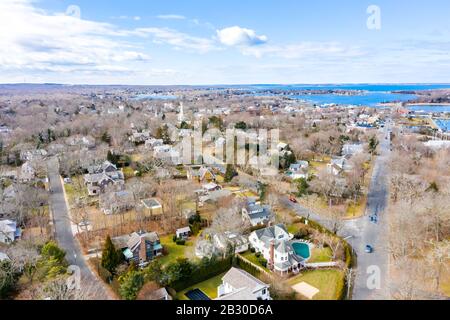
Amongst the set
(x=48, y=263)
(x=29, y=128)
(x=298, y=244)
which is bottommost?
(x=298, y=244)

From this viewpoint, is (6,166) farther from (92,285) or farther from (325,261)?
(325,261)

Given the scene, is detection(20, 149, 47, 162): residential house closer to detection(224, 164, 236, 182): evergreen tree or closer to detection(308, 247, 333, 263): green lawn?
detection(224, 164, 236, 182): evergreen tree

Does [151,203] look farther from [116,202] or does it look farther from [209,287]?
[209,287]

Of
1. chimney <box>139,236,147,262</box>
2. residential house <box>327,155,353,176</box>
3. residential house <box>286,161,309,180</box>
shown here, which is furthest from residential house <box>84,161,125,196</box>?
residential house <box>327,155,353,176</box>

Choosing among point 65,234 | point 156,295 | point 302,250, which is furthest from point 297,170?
point 156,295

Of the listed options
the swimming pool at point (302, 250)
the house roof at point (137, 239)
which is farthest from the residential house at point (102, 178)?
the swimming pool at point (302, 250)
